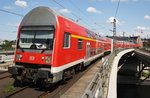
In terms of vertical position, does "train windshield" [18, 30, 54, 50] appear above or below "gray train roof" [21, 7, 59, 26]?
below

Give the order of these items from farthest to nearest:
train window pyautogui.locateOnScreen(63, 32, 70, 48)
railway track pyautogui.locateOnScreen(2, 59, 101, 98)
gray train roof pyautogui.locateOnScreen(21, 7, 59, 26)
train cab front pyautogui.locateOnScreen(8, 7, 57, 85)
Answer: train window pyautogui.locateOnScreen(63, 32, 70, 48)
gray train roof pyautogui.locateOnScreen(21, 7, 59, 26)
train cab front pyautogui.locateOnScreen(8, 7, 57, 85)
railway track pyautogui.locateOnScreen(2, 59, 101, 98)

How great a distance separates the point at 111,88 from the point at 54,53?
9.82ft

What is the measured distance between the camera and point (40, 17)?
35.1 feet

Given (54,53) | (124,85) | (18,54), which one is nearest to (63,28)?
(54,53)

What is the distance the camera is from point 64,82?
11836 mm

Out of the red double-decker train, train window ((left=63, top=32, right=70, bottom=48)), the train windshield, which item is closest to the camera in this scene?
the red double-decker train

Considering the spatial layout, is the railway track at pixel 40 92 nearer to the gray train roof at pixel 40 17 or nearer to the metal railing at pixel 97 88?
the metal railing at pixel 97 88

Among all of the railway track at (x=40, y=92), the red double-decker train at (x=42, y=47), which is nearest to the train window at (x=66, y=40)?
the red double-decker train at (x=42, y=47)

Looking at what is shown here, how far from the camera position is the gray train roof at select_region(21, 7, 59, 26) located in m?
10.4

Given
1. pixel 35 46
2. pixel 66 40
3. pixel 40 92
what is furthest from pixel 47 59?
pixel 66 40

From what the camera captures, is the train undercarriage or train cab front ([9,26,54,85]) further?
train cab front ([9,26,54,85])

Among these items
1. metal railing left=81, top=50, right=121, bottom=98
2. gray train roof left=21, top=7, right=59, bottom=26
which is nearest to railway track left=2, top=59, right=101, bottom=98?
metal railing left=81, top=50, right=121, bottom=98

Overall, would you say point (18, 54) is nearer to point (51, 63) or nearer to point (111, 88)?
point (51, 63)

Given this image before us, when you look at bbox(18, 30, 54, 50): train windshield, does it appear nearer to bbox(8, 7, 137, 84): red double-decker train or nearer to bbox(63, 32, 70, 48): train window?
bbox(8, 7, 137, 84): red double-decker train
